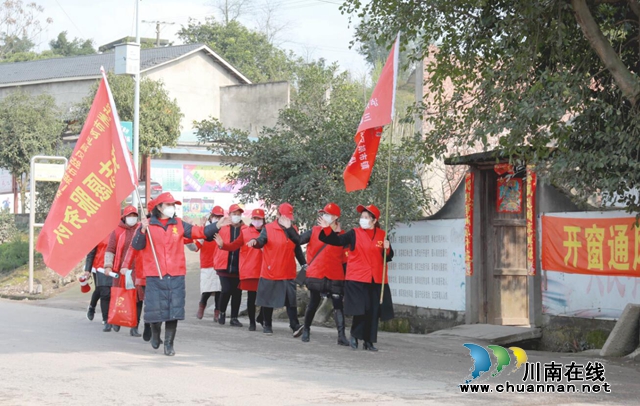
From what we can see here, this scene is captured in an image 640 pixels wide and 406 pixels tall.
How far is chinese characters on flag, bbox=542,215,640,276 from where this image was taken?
41.4ft

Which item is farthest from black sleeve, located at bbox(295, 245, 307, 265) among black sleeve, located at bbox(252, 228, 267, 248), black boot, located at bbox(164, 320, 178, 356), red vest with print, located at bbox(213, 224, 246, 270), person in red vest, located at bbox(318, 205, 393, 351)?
black boot, located at bbox(164, 320, 178, 356)

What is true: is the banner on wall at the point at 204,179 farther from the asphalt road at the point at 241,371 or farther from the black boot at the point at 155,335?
the black boot at the point at 155,335

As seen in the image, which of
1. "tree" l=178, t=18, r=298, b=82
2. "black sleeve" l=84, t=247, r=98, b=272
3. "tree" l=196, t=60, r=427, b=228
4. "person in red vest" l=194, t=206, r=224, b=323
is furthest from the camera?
"tree" l=178, t=18, r=298, b=82

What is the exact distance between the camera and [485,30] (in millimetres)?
11781

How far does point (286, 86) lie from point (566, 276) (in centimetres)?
3031

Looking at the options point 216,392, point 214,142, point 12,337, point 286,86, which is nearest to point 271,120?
point 286,86

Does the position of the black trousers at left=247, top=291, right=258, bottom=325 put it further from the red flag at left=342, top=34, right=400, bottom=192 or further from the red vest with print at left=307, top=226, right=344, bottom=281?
the red flag at left=342, top=34, right=400, bottom=192

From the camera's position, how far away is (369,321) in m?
12.1

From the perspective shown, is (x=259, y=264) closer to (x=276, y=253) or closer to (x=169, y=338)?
(x=276, y=253)

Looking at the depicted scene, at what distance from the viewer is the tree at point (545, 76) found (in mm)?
10242

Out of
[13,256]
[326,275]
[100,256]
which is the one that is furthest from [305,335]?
[13,256]

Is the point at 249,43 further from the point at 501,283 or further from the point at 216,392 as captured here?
the point at 216,392

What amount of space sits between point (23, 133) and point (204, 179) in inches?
299

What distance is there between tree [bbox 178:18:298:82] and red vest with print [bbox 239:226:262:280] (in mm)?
43047
